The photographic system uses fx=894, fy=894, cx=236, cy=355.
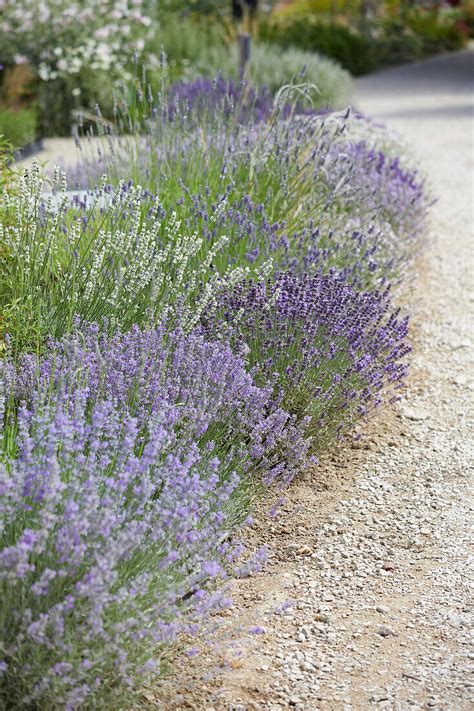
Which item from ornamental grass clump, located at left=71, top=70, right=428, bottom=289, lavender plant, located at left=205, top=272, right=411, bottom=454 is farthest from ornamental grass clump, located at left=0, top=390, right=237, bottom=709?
ornamental grass clump, located at left=71, top=70, right=428, bottom=289

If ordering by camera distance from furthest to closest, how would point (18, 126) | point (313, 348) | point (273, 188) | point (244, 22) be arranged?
point (244, 22) < point (18, 126) < point (273, 188) < point (313, 348)

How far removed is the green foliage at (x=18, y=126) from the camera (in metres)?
7.56

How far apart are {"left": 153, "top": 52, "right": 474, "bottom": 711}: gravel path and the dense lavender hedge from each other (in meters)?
0.15

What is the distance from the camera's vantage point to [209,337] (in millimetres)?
3277

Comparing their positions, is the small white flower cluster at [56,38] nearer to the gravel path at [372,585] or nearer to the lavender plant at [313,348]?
the gravel path at [372,585]

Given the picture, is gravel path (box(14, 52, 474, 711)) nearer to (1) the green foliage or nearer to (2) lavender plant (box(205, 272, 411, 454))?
(2) lavender plant (box(205, 272, 411, 454))

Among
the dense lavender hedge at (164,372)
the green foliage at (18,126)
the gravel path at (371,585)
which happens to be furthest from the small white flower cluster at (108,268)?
the green foliage at (18,126)

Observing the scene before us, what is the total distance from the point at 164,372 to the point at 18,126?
17.9ft

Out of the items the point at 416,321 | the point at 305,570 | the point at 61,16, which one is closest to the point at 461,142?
the point at 61,16

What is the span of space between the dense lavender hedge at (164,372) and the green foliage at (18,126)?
2.78 m

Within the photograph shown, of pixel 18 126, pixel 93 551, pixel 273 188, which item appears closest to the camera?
pixel 93 551

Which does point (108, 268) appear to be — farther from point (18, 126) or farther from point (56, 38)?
point (56, 38)

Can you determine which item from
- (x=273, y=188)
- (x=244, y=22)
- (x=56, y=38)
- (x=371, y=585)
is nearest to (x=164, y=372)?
(x=371, y=585)

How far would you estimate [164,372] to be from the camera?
2.84 metres
